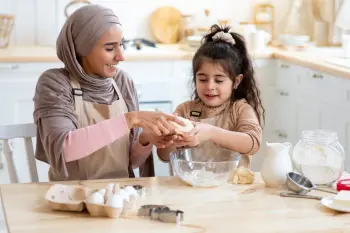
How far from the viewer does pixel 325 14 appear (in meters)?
4.55

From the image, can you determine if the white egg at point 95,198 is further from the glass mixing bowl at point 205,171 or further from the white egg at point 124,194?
the glass mixing bowl at point 205,171

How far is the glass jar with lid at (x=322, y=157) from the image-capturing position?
202cm

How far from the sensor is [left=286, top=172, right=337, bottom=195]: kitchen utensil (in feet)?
6.32

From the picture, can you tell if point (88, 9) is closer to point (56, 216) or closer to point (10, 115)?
point (56, 216)

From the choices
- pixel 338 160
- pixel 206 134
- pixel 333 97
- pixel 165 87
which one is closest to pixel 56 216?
pixel 206 134

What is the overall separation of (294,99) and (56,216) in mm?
2479

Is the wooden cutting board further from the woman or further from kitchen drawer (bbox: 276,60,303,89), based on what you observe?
the woman

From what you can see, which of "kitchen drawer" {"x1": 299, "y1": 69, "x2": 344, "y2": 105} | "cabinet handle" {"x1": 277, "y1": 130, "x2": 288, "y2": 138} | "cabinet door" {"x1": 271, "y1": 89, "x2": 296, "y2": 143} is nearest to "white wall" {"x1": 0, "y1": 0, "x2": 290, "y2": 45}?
"cabinet door" {"x1": 271, "y1": 89, "x2": 296, "y2": 143}

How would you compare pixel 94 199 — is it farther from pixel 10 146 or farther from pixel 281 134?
pixel 281 134

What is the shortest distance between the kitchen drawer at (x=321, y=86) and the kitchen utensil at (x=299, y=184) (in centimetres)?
145

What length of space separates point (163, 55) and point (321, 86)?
3.07 feet

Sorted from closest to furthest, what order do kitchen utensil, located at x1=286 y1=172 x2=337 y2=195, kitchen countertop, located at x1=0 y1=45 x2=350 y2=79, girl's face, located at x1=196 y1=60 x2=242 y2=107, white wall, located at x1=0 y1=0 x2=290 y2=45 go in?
1. kitchen utensil, located at x1=286 y1=172 x2=337 y2=195
2. girl's face, located at x1=196 y1=60 x2=242 y2=107
3. kitchen countertop, located at x1=0 y1=45 x2=350 y2=79
4. white wall, located at x1=0 y1=0 x2=290 y2=45

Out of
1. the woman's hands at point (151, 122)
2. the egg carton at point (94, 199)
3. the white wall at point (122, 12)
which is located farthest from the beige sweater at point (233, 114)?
the white wall at point (122, 12)

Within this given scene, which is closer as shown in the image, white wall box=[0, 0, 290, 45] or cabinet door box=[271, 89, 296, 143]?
cabinet door box=[271, 89, 296, 143]
